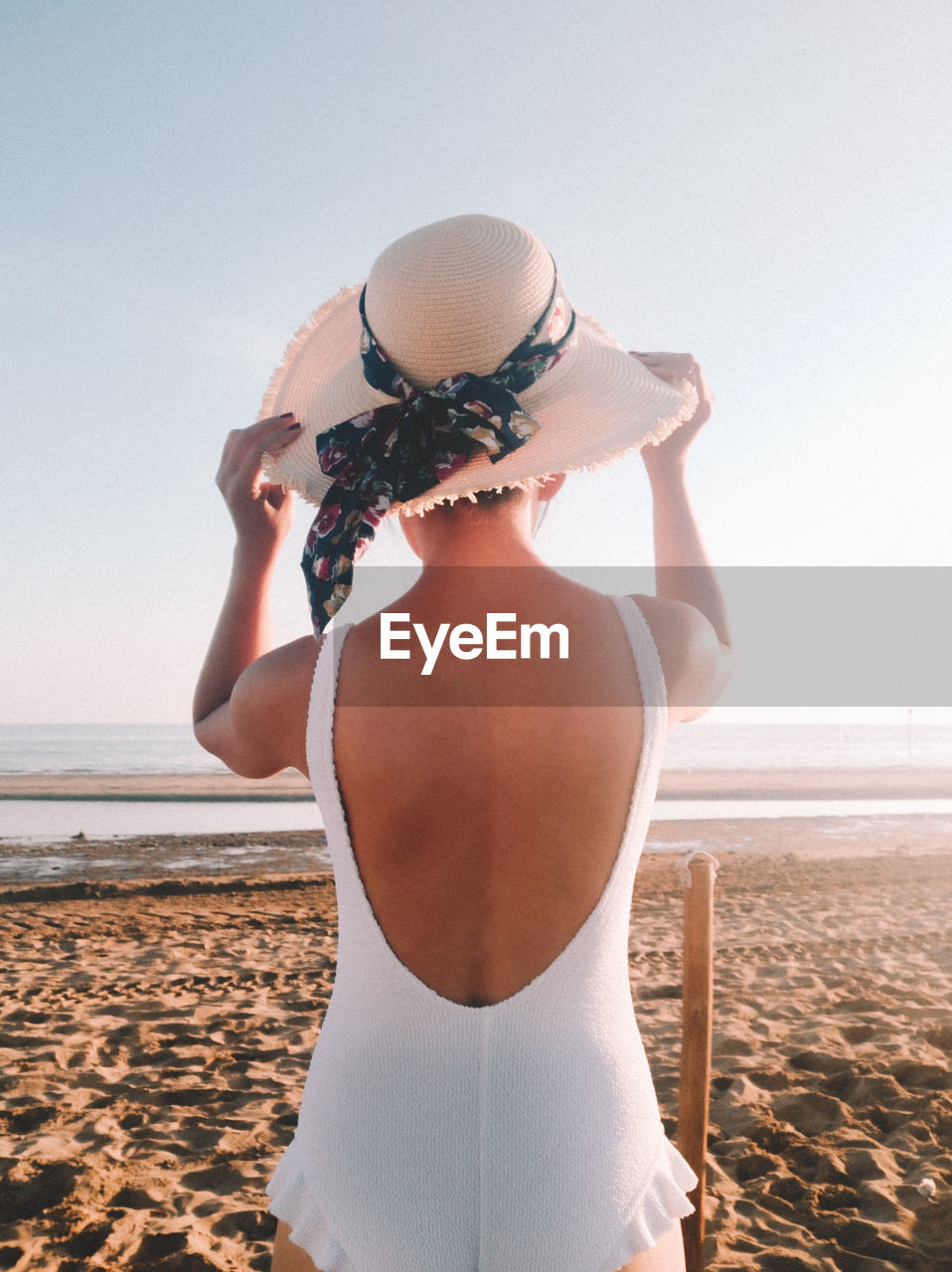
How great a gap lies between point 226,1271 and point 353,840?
299 centimetres

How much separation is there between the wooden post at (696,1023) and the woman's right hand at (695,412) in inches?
64.8

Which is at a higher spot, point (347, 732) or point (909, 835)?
point (347, 732)

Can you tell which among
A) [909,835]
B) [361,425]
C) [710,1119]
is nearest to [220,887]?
[710,1119]

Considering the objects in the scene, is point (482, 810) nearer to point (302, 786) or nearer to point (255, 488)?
point (255, 488)

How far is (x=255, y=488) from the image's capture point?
1.59 m

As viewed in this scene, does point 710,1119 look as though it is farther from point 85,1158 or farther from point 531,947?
point 531,947

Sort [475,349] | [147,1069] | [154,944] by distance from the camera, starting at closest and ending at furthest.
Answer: [475,349] < [147,1069] < [154,944]

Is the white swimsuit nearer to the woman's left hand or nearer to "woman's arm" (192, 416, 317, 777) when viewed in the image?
"woman's arm" (192, 416, 317, 777)

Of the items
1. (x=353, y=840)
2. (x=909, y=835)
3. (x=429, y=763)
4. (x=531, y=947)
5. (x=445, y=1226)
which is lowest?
(x=909, y=835)

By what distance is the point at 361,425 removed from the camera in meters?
1.44

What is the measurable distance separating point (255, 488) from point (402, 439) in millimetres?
388

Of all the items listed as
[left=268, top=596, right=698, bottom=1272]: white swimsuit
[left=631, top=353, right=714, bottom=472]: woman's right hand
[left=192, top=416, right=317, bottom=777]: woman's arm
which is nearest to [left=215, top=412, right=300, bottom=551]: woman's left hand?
[left=192, top=416, right=317, bottom=777]: woman's arm

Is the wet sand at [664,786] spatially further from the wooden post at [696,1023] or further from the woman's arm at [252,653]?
the woman's arm at [252,653]

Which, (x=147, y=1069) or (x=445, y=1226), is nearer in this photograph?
(x=445, y=1226)
